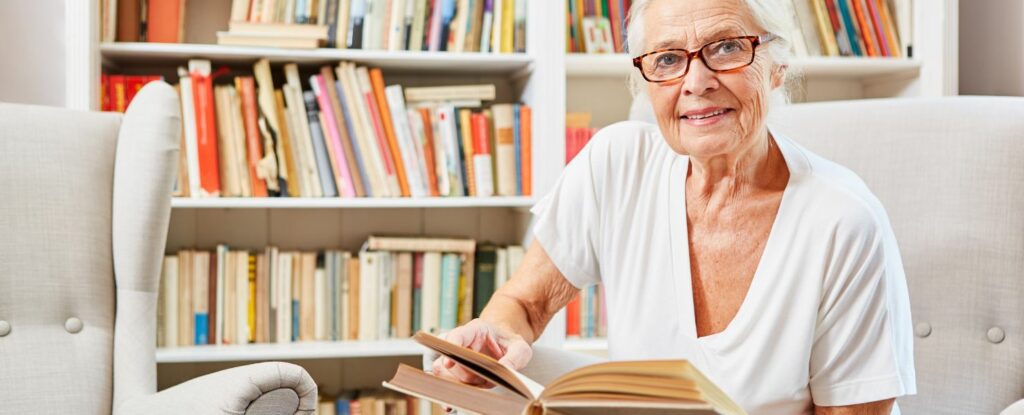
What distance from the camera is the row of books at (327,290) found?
79.8 inches

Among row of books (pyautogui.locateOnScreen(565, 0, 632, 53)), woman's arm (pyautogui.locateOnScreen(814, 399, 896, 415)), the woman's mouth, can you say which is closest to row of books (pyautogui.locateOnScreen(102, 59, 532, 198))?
row of books (pyautogui.locateOnScreen(565, 0, 632, 53))

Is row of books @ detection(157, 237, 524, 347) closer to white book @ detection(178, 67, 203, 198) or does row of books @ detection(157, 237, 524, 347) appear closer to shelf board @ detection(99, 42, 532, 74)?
white book @ detection(178, 67, 203, 198)

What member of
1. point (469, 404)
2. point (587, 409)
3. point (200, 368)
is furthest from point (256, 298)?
point (587, 409)

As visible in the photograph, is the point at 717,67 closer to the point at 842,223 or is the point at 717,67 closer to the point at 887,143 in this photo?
the point at 842,223

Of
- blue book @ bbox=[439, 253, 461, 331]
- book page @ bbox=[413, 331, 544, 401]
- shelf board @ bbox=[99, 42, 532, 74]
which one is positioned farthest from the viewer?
blue book @ bbox=[439, 253, 461, 331]

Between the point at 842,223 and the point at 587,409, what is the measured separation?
500 mm

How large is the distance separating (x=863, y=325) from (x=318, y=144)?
138 centimetres

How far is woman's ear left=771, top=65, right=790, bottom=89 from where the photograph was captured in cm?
113

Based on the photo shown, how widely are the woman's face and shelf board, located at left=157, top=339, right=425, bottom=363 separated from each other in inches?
40.9

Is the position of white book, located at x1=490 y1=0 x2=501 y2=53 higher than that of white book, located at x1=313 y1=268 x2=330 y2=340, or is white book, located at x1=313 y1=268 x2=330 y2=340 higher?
white book, located at x1=490 y1=0 x2=501 y2=53

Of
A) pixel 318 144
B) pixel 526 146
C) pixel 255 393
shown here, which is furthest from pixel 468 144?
pixel 255 393

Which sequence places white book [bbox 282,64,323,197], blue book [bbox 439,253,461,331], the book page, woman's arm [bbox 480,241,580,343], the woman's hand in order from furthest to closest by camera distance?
blue book [bbox 439,253,461,331]
white book [bbox 282,64,323,197]
woman's arm [bbox 480,241,580,343]
the woman's hand
the book page

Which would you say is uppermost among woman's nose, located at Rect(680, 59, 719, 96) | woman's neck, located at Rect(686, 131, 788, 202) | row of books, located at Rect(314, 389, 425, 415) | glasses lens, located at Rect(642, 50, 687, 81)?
glasses lens, located at Rect(642, 50, 687, 81)

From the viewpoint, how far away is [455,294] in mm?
2150
